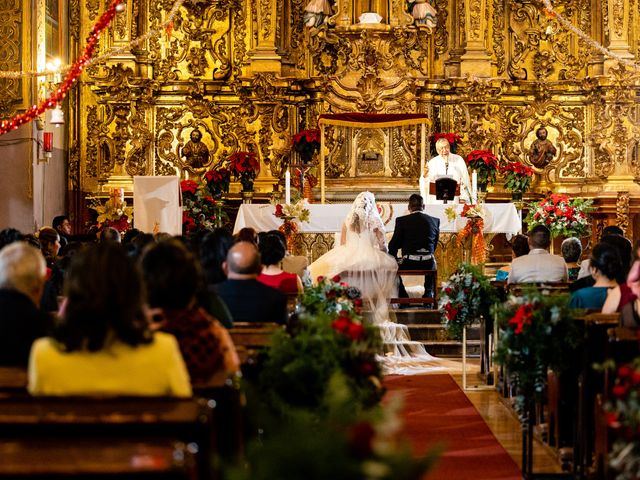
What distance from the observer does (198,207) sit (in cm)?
A: 1845

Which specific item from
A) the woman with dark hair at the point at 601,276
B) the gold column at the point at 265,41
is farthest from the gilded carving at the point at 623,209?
the woman with dark hair at the point at 601,276

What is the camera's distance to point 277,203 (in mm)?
18312

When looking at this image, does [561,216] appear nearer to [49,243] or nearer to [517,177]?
[517,177]

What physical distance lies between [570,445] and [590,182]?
12.0 meters

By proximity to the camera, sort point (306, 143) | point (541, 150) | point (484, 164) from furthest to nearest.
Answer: point (541, 150)
point (306, 143)
point (484, 164)

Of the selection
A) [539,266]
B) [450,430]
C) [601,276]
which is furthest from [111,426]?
[539,266]

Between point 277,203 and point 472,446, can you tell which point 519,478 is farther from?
point 277,203

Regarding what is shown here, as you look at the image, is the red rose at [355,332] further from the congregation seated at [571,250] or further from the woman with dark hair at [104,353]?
the congregation seated at [571,250]

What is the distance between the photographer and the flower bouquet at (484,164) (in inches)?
Result: 749

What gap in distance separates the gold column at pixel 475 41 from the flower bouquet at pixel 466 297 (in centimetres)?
869

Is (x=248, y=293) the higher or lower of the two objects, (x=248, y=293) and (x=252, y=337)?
the higher

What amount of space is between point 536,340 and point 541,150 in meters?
12.8

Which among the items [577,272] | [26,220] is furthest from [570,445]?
[26,220]

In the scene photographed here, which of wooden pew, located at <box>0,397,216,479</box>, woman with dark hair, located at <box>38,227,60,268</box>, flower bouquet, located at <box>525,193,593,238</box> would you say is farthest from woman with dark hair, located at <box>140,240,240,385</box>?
flower bouquet, located at <box>525,193,593,238</box>
